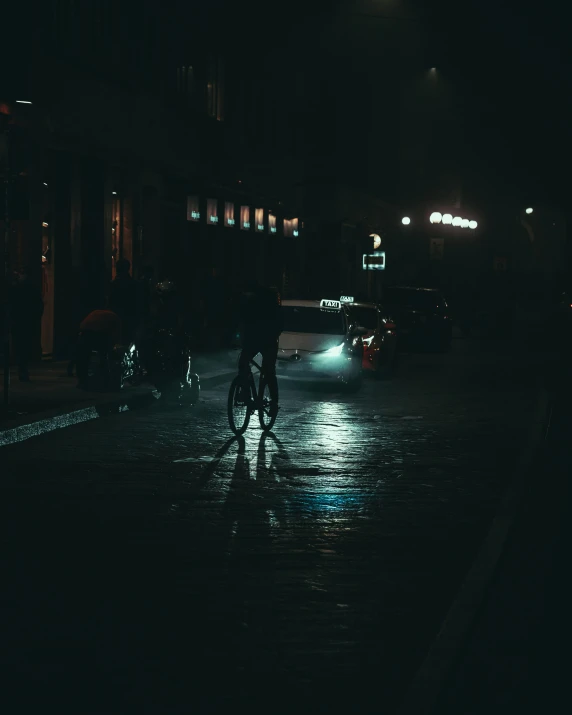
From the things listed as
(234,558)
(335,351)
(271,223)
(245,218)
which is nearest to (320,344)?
(335,351)

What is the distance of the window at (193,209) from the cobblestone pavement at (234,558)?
20.2 m

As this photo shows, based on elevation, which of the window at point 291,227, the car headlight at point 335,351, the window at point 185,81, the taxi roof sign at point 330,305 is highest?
the window at point 185,81

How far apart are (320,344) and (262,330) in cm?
675

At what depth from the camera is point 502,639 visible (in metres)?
6.36

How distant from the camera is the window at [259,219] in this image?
144 feet

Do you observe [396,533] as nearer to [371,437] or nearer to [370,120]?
[371,437]

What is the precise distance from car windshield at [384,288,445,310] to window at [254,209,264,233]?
7.02m

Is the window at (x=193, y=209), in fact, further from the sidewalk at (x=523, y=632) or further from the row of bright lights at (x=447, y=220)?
the sidewalk at (x=523, y=632)

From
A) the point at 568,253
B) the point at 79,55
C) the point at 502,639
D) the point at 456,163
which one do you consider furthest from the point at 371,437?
the point at 568,253

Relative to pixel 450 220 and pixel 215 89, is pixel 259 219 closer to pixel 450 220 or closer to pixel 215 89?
pixel 215 89

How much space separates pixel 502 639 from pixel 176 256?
29827 mm

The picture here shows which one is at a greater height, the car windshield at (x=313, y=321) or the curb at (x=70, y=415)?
the car windshield at (x=313, y=321)

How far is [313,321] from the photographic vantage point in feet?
75.3

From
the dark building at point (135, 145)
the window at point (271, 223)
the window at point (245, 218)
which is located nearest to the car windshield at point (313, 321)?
the dark building at point (135, 145)
